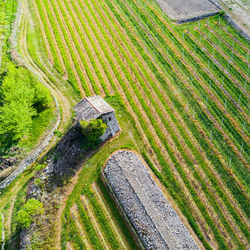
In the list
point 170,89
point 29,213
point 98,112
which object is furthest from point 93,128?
point 170,89

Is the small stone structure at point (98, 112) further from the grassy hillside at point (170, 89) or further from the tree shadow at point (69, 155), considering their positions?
the grassy hillside at point (170, 89)

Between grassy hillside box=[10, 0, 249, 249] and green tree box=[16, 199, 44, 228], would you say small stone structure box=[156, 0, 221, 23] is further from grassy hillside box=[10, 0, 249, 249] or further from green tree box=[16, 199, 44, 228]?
green tree box=[16, 199, 44, 228]

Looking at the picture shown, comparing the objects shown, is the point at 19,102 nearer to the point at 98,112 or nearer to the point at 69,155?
the point at 69,155

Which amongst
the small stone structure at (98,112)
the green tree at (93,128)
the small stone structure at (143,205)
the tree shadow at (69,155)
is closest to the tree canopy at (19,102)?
the tree shadow at (69,155)

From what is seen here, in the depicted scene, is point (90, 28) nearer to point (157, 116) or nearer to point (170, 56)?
point (170, 56)

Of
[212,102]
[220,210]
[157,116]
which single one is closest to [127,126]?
[157,116]

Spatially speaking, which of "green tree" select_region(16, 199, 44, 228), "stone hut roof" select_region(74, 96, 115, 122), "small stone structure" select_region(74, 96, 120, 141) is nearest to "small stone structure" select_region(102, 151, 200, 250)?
"small stone structure" select_region(74, 96, 120, 141)
